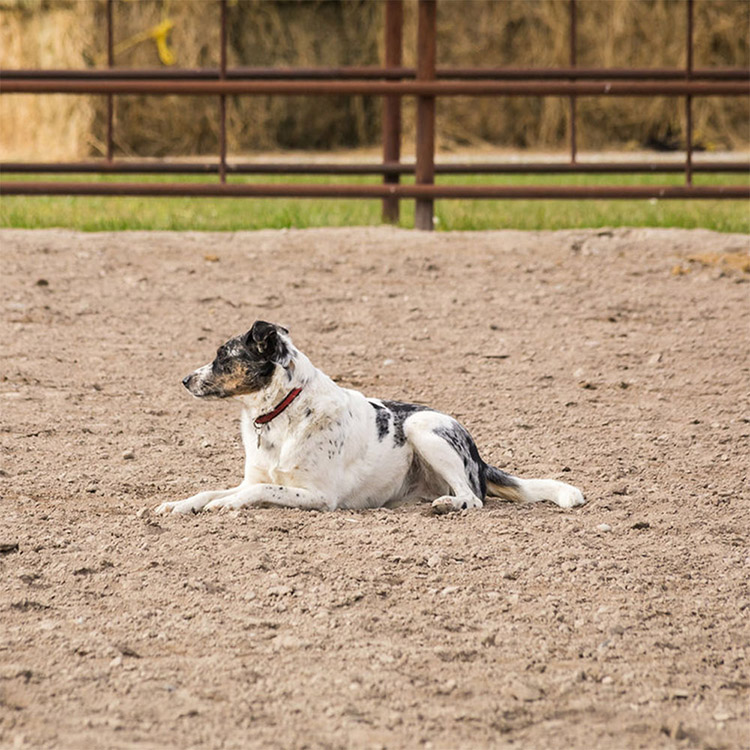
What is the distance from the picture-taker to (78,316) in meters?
8.16

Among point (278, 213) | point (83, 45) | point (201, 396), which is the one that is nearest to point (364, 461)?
point (201, 396)

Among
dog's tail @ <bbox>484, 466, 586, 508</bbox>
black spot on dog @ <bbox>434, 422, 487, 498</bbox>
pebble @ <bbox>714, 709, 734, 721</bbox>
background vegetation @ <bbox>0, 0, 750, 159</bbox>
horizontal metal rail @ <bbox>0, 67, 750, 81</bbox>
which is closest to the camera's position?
pebble @ <bbox>714, 709, 734, 721</bbox>

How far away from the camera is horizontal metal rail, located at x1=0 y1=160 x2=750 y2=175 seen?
10789mm

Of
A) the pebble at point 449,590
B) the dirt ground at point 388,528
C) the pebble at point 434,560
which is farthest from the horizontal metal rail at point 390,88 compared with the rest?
the pebble at point 449,590

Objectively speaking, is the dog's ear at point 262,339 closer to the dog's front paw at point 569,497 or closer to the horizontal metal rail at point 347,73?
the dog's front paw at point 569,497

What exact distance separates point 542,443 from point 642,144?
16.6 metres

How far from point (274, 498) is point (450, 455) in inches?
26.5

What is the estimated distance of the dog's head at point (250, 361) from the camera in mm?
5047

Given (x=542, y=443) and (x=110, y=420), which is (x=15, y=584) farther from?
(x=542, y=443)

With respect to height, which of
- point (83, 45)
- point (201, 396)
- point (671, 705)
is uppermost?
point (83, 45)

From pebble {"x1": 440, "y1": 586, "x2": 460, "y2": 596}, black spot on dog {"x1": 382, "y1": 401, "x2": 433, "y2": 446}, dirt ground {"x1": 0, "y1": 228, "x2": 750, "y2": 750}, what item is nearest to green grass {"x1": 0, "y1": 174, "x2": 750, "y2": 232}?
dirt ground {"x1": 0, "y1": 228, "x2": 750, "y2": 750}

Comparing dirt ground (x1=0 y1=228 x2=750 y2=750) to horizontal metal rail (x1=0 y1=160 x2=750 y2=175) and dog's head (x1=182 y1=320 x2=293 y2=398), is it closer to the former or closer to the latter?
dog's head (x1=182 y1=320 x2=293 y2=398)

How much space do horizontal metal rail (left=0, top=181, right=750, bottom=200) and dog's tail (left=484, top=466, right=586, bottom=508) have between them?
173 inches

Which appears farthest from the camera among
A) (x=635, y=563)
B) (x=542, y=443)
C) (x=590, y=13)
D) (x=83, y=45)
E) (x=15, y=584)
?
(x=590, y=13)
